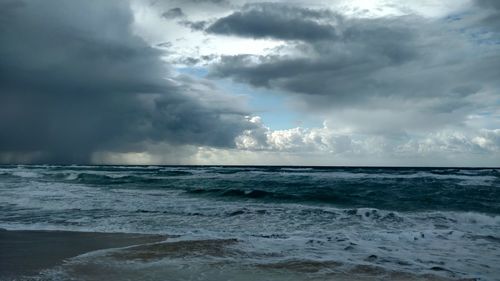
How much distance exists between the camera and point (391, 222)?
1300 centimetres

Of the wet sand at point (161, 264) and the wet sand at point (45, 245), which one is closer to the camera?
the wet sand at point (161, 264)

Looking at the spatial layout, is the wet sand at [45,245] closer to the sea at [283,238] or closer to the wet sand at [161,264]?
the wet sand at [161,264]

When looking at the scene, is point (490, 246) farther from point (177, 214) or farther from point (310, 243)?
point (177, 214)

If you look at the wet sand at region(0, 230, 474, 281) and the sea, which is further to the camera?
the sea

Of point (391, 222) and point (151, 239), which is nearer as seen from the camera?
point (151, 239)

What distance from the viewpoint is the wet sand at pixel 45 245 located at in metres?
6.62

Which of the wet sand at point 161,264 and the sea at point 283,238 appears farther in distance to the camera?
the sea at point 283,238

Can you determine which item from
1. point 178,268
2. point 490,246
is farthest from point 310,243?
point 490,246

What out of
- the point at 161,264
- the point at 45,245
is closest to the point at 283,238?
the point at 161,264

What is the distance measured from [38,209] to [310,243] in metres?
10.7

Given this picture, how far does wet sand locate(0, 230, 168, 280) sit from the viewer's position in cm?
662

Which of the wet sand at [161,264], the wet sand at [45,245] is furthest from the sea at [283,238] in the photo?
the wet sand at [45,245]

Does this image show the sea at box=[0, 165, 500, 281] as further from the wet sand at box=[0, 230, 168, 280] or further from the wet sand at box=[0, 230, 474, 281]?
the wet sand at box=[0, 230, 168, 280]

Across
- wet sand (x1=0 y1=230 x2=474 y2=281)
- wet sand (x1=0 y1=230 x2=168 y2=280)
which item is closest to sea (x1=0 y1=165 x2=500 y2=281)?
wet sand (x1=0 y1=230 x2=474 y2=281)
